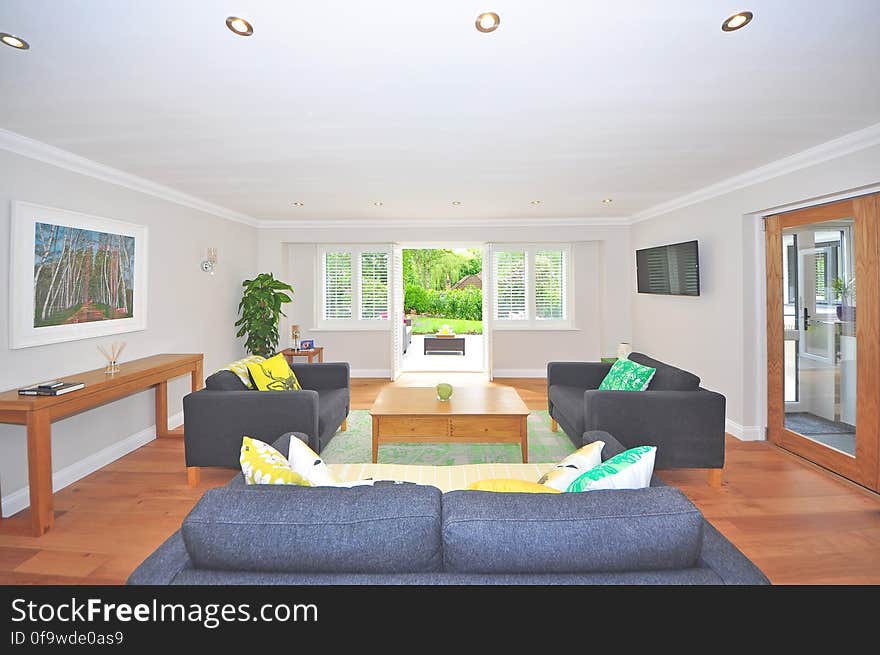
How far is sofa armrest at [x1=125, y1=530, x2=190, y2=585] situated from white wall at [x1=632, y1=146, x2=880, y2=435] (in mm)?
4601

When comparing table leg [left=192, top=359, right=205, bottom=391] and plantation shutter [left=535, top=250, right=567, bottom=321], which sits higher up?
plantation shutter [left=535, top=250, right=567, bottom=321]

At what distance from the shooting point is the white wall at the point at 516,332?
304 inches

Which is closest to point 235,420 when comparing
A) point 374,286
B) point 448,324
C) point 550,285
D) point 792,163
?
point 792,163

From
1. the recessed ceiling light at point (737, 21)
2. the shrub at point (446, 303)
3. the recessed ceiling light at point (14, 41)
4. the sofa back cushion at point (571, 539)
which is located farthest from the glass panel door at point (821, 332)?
the shrub at point (446, 303)

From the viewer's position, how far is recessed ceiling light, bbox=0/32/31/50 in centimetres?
212

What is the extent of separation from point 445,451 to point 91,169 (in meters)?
3.72

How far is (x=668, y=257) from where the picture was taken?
6.12 meters

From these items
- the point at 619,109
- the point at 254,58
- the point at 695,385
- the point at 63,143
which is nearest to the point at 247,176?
the point at 63,143

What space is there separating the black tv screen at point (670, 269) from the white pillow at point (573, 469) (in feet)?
13.4

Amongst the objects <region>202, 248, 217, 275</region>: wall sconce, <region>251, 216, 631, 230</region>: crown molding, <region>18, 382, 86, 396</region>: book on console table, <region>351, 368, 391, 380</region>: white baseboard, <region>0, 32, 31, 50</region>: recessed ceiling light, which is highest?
<region>251, 216, 631, 230</region>: crown molding

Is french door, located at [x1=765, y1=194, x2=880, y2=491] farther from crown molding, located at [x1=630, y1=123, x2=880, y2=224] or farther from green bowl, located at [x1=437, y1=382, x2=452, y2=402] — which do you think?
green bowl, located at [x1=437, y1=382, x2=452, y2=402]

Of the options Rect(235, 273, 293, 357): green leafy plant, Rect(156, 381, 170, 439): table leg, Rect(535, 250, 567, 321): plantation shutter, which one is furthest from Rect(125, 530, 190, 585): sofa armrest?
Rect(535, 250, 567, 321): plantation shutter

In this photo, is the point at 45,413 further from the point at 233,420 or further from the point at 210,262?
the point at 210,262

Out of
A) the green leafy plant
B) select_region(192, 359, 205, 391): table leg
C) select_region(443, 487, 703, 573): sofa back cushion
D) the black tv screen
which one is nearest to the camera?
select_region(443, 487, 703, 573): sofa back cushion
